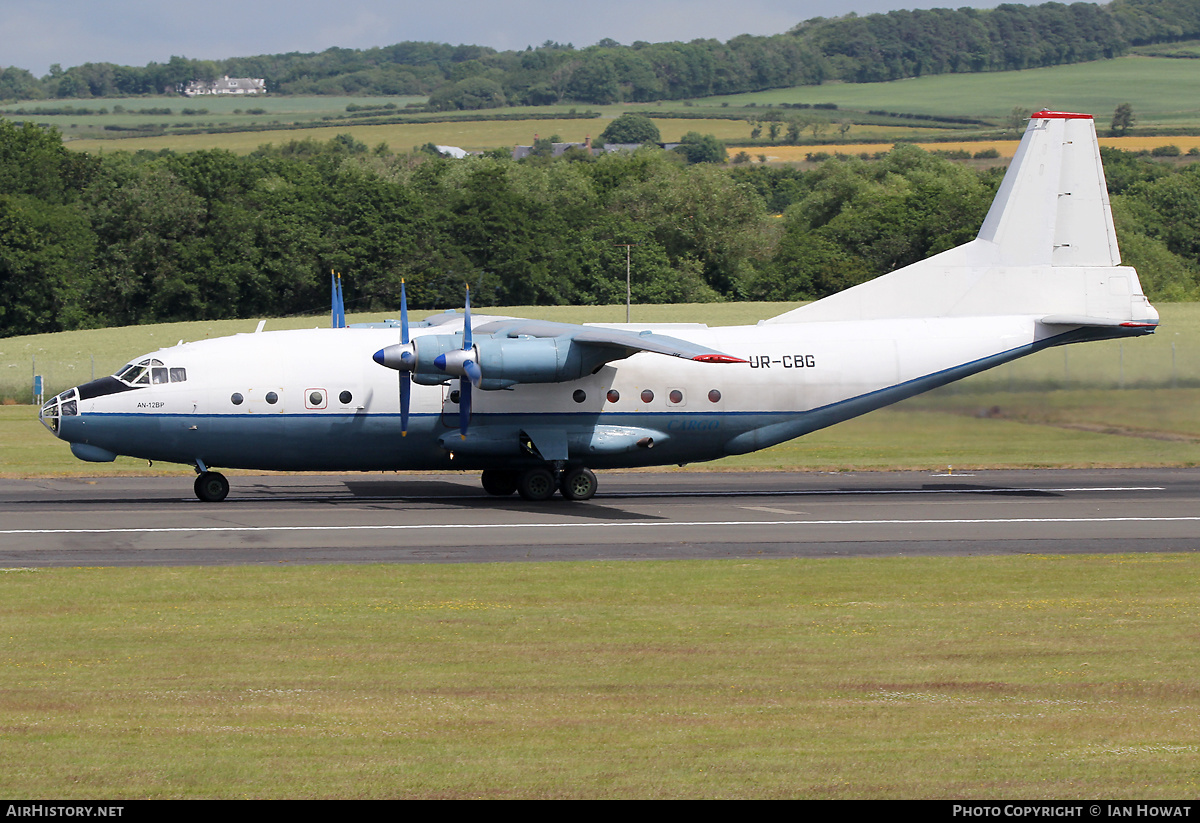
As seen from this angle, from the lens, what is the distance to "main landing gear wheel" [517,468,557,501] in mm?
29344

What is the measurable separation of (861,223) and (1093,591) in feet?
283

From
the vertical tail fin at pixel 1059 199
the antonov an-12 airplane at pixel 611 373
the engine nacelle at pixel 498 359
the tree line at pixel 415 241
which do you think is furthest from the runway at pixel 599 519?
the tree line at pixel 415 241

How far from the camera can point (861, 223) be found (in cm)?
10144

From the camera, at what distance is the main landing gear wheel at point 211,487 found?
2853cm

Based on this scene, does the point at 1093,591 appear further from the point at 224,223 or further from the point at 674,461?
the point at 224,223

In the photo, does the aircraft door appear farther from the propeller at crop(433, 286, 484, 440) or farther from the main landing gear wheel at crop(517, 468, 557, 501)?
the main landing gear wheel at crop(517, 468, 557, 501)

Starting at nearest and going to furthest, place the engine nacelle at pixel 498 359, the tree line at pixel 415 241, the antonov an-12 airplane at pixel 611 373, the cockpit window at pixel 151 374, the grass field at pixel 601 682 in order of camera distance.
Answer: the grass field at pixel 601 682 → the engine nacelle at pixel 498 359 → the antonov an-12 airplane at pixel 611 373 → the cockpit window at pixel 151 374 → the tree line at pixel 415 241

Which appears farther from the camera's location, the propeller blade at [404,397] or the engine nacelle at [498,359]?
the propeller blade at [404,397]

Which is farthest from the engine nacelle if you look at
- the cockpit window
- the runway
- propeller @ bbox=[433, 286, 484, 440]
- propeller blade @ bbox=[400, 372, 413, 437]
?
the cockpit window

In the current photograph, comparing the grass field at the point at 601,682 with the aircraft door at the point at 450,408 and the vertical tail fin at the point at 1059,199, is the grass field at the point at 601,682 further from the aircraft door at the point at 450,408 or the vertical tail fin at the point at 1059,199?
the vertical tail fin at the point at 1059,199

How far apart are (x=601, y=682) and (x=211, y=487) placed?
18.1m

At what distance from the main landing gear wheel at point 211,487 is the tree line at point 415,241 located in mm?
69055

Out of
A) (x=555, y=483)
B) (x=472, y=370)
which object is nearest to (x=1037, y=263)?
(x=555, y=483)
